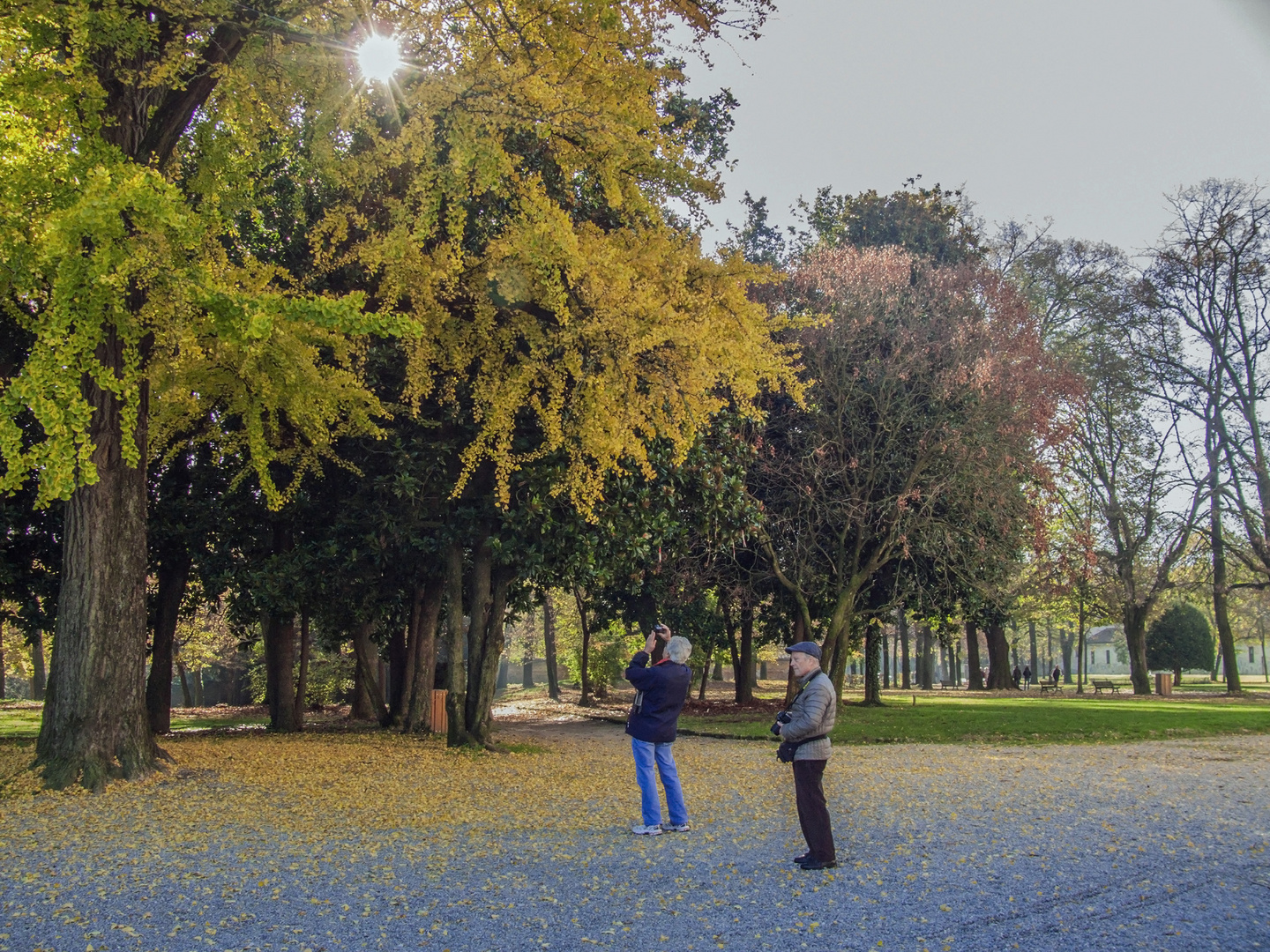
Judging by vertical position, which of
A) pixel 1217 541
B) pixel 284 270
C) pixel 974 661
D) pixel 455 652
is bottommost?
pixel 974 661

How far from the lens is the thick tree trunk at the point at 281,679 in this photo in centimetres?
1762

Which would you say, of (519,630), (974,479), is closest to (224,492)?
(974,479)

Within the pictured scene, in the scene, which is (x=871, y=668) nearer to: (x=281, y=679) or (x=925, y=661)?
(x=281, y=679)

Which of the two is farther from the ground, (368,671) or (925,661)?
(368,671)

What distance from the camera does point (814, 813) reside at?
6.42 meters

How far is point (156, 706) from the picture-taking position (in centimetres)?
1606

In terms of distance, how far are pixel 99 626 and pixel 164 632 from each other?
6.99 meters

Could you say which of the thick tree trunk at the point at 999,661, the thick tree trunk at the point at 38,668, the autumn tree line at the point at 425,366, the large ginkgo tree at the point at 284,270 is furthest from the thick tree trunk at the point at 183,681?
the thick tree trunk at the point at 999,661

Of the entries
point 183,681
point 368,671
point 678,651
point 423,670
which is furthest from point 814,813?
point 183,681

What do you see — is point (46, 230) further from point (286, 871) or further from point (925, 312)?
point (925, 312)

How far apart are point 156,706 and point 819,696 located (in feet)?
44.1

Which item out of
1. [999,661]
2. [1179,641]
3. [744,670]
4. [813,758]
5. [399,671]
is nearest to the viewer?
[813,758]

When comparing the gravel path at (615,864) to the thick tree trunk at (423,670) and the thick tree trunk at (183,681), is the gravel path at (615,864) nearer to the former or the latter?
the thick tree trunk at (423,670)

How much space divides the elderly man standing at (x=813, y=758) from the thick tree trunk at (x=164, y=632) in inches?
498
